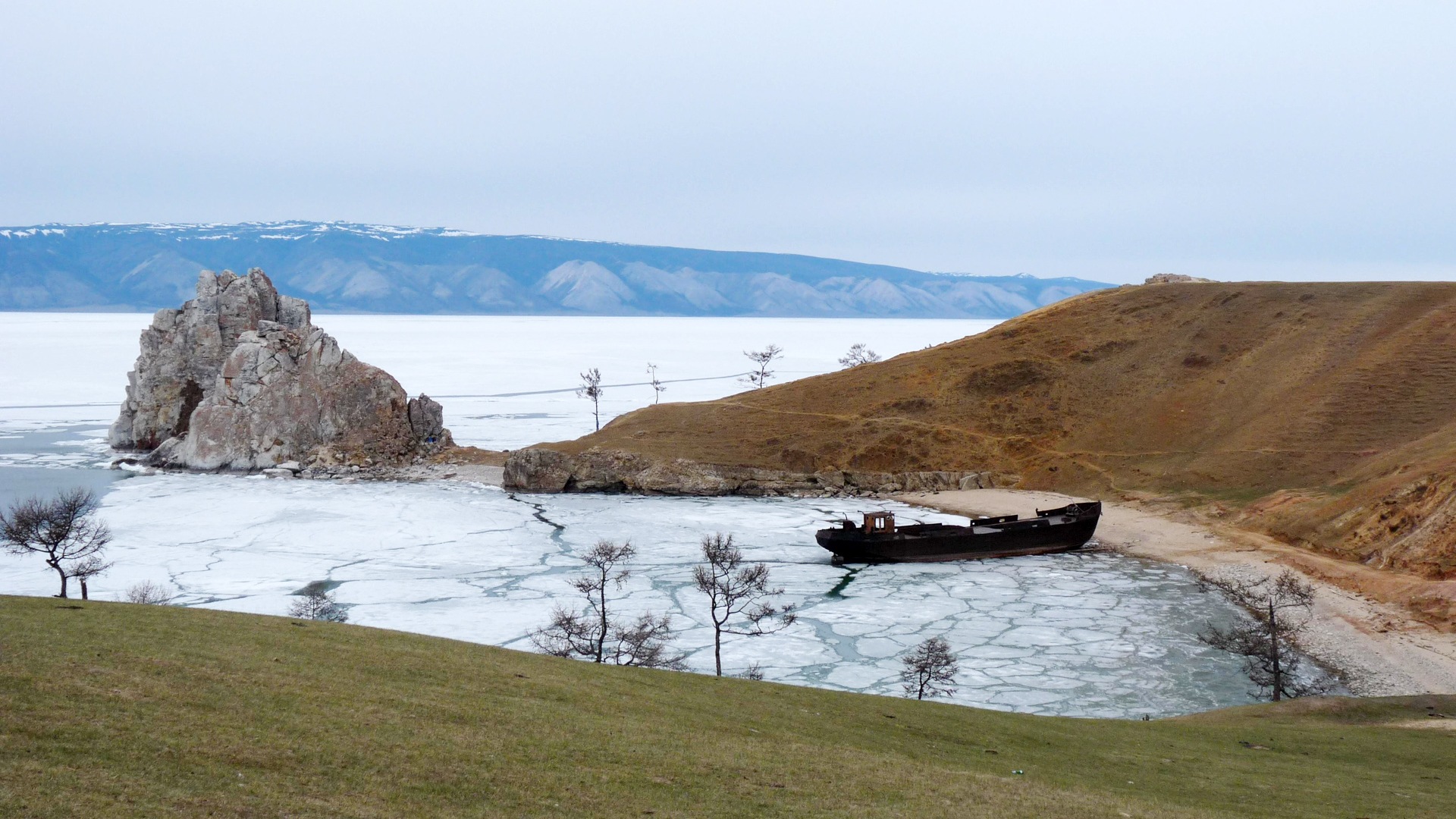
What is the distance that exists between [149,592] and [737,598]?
20.4m

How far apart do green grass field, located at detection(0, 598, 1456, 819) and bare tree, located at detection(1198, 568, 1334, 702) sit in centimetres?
663

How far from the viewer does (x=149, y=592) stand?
113ft

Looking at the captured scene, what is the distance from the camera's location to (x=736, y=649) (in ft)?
102

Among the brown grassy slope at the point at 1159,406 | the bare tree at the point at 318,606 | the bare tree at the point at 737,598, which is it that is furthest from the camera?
the brown grassy slope at the point at 1159,406

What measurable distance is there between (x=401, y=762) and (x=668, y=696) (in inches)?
255

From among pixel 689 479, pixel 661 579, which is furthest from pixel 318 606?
pixel 689 479

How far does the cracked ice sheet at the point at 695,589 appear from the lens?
29.1m

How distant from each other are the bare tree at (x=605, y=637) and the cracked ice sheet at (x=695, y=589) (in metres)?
1.13

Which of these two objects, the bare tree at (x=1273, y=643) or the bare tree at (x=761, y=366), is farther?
the bare tree at (x=761, y=366)

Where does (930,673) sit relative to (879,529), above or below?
below

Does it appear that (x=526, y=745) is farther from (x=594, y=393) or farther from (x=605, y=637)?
(x=594, y=393)

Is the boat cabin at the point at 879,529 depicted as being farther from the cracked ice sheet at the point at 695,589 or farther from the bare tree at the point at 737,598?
the bare tree at the point at 737,598

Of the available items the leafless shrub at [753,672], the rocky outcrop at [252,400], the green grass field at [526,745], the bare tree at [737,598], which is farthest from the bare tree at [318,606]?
the rocky outcrop at [252,400]

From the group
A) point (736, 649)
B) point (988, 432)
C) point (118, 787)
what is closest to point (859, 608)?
point (736, 649)
